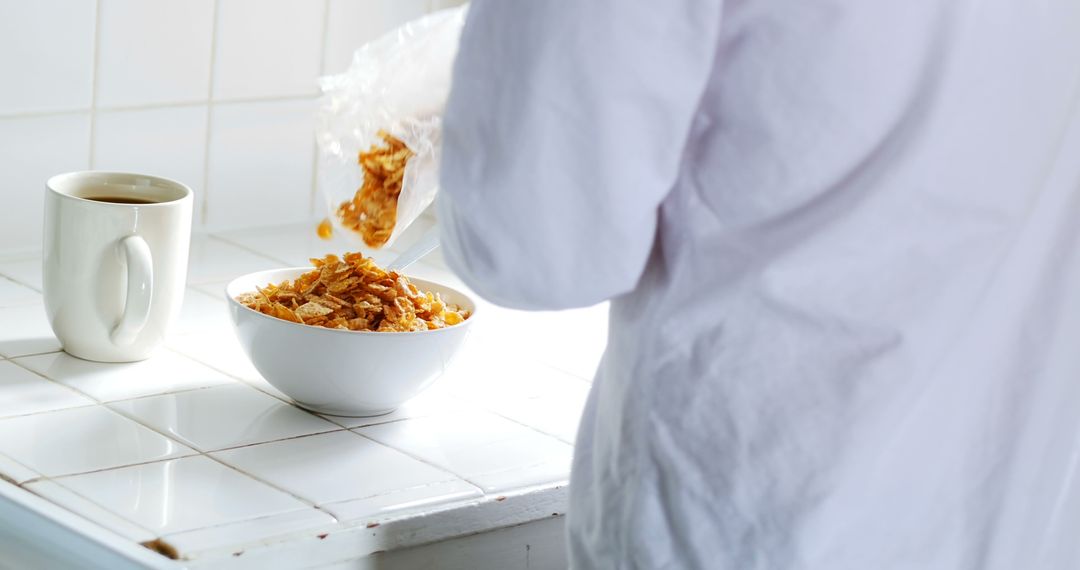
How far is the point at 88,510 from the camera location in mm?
736

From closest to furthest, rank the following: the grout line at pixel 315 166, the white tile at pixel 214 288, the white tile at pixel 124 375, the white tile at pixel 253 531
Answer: the white tile at pixel 253 531
the white tile at pixel 124 375
the white tile at pixel 214 288
the grout line at pixel 315 166

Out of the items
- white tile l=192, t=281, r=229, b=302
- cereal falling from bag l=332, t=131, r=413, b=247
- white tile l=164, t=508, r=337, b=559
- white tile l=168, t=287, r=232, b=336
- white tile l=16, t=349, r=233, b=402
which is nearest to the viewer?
white tile l=164, t=508, r=337, b=559

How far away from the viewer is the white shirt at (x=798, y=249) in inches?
22.0

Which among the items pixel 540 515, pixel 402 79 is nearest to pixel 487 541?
pixel 540 515

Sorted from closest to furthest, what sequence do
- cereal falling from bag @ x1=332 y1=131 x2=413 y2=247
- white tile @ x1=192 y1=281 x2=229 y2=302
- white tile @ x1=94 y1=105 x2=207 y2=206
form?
1. cereal falling from bag @ x1=332 y1=131 x2=413 y2=247
2. white tile @ x1=192 y1=281 x2=229 y2=302
3. white tile @ x1=94 y1=105 x2=207 y2=206

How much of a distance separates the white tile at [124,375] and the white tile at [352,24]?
0.54 metres

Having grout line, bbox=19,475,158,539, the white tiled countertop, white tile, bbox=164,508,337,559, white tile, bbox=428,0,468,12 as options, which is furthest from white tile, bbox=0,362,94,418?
white tile, bbox=428,0,468,12

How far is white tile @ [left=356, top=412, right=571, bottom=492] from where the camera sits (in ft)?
2.81

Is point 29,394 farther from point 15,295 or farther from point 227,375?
point 15,295

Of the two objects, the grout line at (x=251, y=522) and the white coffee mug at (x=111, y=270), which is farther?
the white coffee mug at (x=111, y=270)

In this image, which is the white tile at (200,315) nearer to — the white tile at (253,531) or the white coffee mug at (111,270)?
the white coffee mug at (111,270)

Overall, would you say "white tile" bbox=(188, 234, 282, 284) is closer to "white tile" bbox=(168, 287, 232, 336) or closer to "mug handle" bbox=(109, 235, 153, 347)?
"white tile" bbox=(168, 287, 232, 336)

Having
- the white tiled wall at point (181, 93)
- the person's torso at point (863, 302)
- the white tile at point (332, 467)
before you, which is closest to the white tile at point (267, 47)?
the white tiled wall at point (181, 93)

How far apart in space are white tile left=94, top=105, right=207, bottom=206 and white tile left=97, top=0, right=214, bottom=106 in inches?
0.6
